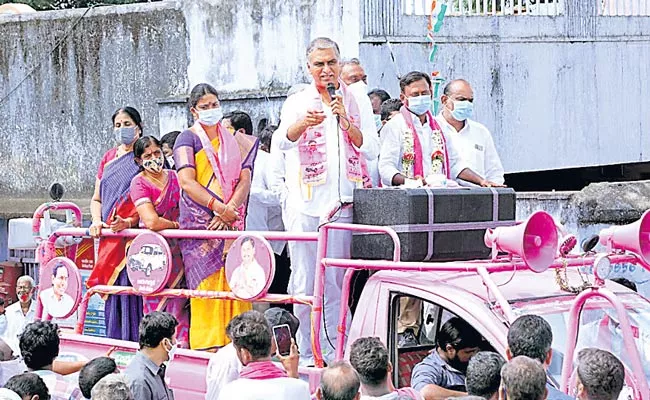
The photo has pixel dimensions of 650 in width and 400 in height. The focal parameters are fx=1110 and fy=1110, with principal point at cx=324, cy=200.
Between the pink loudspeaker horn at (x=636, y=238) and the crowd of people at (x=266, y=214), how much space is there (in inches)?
33.7

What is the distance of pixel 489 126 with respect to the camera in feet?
36.2

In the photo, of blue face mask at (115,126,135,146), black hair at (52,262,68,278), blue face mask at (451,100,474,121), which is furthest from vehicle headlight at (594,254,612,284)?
blue face mask at (115,126,135,146)

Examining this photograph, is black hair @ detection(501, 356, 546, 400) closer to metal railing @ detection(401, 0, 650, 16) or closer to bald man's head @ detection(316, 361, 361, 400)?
bald man's head @ detection(316, 361, 361, 400)

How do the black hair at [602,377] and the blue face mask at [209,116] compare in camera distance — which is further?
the blue face mask at [209,116]

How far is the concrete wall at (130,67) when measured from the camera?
34.2ft

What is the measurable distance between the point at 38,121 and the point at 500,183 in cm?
740

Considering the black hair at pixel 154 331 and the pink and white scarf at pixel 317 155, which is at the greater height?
the pink and white scarf at pixel 317 155

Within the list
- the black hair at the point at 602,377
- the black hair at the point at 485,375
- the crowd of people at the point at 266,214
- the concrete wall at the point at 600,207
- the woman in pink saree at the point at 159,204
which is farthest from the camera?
the concrete wall at the point at 600,207

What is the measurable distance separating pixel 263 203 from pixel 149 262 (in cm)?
139

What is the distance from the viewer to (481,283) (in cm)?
535

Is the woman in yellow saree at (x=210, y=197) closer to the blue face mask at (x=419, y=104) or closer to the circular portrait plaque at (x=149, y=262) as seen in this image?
the circular portrait plaque at (x=149, y=262)

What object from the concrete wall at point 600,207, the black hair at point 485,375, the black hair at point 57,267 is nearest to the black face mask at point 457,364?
the black hair at point 485,375

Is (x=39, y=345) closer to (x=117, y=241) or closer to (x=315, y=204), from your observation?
(x=117, y=241)

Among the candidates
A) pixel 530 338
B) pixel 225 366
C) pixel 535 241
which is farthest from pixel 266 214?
pixel 530 338
